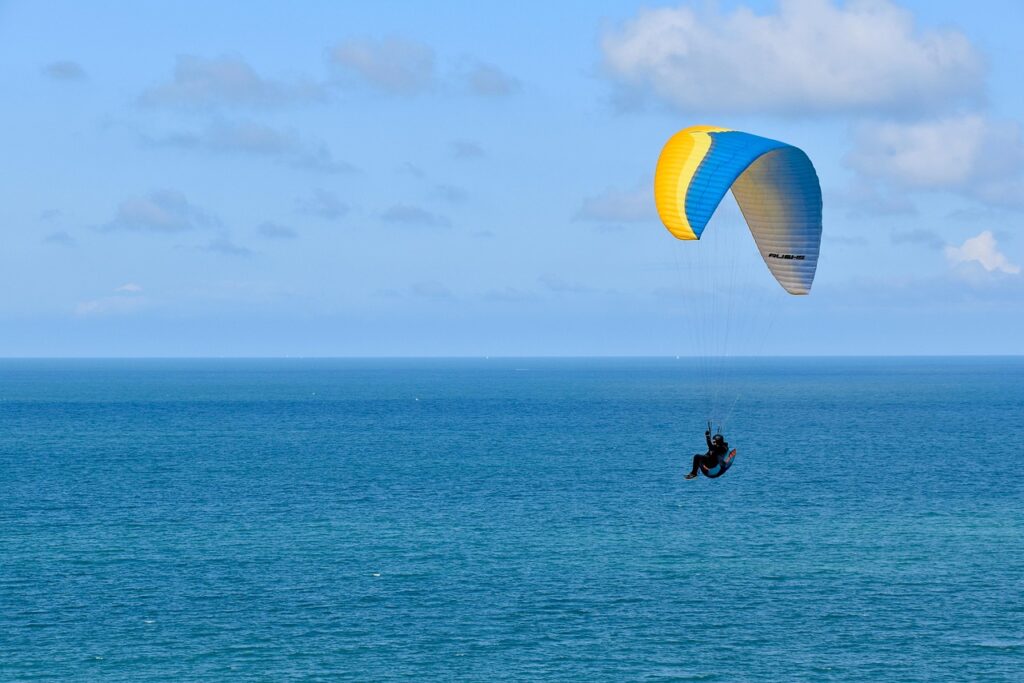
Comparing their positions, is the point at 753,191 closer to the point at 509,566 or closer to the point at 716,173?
the point at 716,173

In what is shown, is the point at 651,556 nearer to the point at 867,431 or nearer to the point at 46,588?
the point at 46,588

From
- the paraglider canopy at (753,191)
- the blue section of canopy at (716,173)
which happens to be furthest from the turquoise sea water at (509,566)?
the blue section of canopy at (716,173)

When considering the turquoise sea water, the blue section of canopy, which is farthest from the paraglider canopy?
the turquoise sea water

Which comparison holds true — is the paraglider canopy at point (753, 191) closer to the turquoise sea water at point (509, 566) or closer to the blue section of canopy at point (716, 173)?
the blue section of canopy at point (716, 173)

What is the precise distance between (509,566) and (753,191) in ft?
93.0

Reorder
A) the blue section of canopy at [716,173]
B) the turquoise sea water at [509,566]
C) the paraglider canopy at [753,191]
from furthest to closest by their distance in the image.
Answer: the turquoise sea water at [509,566] → the paraglider canopy at [753,191] → the blue section of canopy at [716,173]

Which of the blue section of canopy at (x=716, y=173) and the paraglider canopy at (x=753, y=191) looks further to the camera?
the paraglider canopy at (x=753, y=191)

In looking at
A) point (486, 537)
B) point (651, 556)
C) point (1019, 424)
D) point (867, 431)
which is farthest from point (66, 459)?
point (1019, 424)

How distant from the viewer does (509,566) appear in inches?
2522

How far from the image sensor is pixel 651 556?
2640 inches

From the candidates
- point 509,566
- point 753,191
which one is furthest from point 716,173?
point 509,566

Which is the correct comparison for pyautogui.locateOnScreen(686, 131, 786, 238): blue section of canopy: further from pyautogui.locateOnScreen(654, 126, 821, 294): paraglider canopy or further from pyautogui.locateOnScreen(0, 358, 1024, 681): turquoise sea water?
pyautogui.locateOnScreen(0, 358, 1024, 681): turquoise sea water

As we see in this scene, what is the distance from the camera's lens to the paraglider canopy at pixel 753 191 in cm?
3922

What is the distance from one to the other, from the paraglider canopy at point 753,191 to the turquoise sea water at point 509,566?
660 inches
